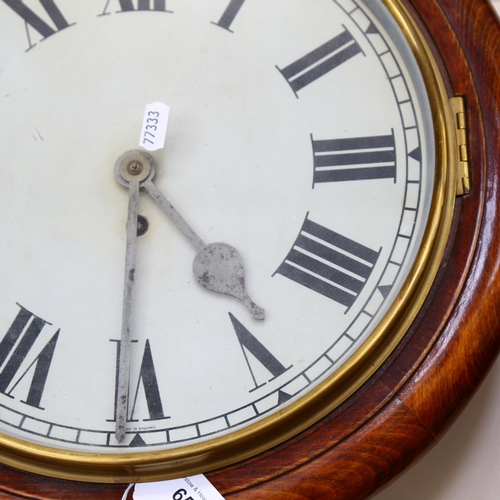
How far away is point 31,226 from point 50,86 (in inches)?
6.5

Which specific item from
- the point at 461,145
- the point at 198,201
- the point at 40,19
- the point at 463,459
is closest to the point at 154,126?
the point at 198,201

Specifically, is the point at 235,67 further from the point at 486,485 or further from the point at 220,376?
the point at 486,485

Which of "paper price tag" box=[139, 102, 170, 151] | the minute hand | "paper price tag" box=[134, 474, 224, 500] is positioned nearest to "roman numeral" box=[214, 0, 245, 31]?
"paper price tag" box=[139, 102, 170, 151]

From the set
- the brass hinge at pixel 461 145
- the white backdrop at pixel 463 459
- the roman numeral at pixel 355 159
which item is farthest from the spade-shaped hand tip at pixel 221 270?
the white backdrop at pixel 463 459

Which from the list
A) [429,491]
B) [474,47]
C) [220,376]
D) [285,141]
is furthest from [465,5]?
[429,491]

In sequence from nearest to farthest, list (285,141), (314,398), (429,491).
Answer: (314,398) → (285,141) → (429,491)

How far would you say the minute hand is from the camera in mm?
624

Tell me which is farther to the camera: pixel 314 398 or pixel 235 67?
pixel 235 67

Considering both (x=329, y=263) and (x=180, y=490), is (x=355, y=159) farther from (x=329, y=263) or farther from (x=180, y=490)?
(x=180, y=490)

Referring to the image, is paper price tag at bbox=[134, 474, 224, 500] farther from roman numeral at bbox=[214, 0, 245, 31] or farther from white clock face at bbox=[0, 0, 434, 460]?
roman numeral at bbox=[214, 0, 245, 31]

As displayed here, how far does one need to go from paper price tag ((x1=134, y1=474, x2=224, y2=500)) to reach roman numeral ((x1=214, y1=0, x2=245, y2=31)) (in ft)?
1.57

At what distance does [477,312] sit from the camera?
1.87ft

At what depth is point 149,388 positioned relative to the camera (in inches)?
23.7

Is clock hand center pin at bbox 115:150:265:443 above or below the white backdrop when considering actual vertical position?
above
